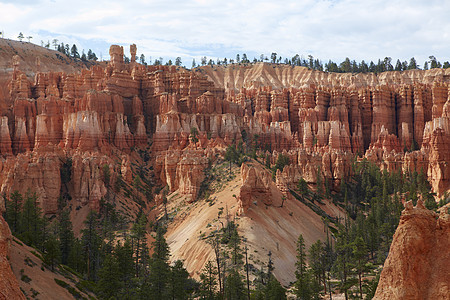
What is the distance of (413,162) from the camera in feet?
367

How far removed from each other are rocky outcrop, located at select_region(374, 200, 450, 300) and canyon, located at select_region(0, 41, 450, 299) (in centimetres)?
3606

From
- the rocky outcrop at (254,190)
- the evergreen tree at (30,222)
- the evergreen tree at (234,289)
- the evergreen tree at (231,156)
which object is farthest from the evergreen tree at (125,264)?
the evergreen tree at (231,156)

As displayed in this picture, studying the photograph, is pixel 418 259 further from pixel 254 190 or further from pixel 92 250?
pixel 254 190

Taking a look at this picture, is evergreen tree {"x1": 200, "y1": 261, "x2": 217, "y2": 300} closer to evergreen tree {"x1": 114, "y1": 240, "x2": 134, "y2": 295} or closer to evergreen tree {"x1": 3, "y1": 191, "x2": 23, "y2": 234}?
evergreen tree {"x1": 114, "y1": 240, "x2": 134, "y2": 295}

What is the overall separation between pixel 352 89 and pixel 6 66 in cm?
10885

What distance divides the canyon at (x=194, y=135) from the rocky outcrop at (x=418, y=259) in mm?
36057

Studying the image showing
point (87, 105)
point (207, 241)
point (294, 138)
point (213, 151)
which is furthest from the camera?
point (294, 138)

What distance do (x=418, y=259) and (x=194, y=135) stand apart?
280 ft

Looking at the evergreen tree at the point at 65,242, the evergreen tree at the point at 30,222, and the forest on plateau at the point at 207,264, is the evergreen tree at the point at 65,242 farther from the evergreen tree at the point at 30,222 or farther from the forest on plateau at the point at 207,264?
the evergreen tree at the point at 30,222

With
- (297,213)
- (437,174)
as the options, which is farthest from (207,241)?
(437,174)

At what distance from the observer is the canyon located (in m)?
82.2

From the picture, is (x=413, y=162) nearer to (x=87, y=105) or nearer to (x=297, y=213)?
(x=297, y=213)

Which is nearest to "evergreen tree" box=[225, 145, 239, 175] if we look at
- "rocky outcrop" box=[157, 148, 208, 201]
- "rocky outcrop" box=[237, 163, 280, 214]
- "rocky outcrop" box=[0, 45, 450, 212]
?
"rocky outcrop" box=[157, 148, 208, 201]

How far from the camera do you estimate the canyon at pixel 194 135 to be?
270ft
